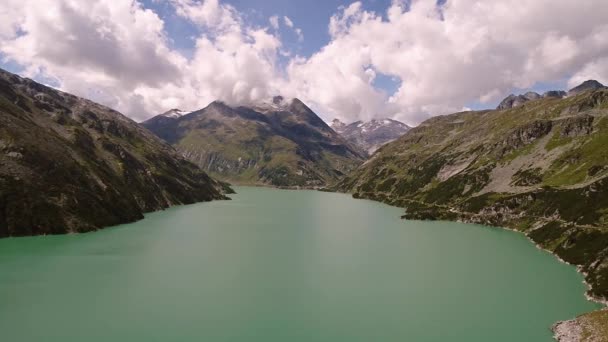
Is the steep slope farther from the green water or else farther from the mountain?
the mountain

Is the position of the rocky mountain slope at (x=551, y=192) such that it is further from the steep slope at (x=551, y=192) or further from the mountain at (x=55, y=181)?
the mountain at (x=55, y=181)

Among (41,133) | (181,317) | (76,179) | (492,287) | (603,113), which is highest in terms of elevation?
(603,113)

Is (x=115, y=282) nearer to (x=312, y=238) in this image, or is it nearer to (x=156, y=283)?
(x=156, y=283)

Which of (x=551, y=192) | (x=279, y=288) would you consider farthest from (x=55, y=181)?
(x=551, y=192)

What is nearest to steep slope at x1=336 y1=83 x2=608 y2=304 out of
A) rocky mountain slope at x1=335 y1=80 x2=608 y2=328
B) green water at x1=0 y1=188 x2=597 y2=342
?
rocky mountain slope at x1=335 y1=80 x2=608 y2=328

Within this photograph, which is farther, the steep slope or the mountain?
the mountain

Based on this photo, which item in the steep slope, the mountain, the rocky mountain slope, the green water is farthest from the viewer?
the mountain

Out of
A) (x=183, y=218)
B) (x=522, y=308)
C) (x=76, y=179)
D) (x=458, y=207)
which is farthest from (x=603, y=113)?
(x=76, y=179)

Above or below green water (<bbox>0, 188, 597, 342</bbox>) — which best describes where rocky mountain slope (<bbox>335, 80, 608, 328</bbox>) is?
above
